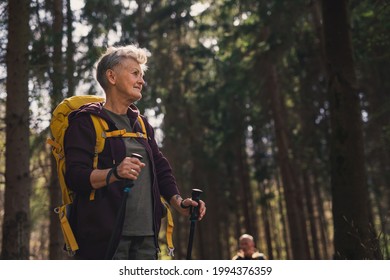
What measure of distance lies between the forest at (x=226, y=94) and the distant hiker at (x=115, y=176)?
8.38ft

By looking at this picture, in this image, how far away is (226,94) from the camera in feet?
71.1

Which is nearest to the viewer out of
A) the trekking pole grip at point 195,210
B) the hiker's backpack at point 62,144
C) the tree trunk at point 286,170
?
the hiker's backpack at point 62,144

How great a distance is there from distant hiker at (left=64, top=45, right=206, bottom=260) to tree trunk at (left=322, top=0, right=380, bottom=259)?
143 inches

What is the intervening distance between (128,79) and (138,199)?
0.81 metres

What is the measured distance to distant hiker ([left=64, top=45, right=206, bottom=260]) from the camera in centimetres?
293

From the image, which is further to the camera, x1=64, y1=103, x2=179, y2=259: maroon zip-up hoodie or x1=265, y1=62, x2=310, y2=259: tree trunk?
x1=265, y1=62, x2=310, y2=259: tree trunk

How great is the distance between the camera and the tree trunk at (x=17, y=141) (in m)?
6.83

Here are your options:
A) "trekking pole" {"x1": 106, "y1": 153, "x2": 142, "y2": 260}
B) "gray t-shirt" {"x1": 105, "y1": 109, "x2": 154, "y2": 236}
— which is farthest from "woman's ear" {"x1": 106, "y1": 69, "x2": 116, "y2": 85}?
"trekking pole" {"x1": 106, "y1": 153, "x2": 142, "y2": 260}

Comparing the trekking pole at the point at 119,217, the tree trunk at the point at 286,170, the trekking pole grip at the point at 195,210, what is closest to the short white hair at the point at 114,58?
the trekking pole at the point at 119,217

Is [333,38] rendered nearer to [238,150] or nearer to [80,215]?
[80,215]

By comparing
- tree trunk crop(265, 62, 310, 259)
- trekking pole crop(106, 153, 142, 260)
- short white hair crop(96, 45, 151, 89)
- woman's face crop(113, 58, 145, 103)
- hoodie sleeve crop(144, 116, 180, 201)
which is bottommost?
trekking pole crop(106, 153, 142, 260)

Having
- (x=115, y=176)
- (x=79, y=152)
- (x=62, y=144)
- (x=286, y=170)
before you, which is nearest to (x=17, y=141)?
(x=62, y=144)

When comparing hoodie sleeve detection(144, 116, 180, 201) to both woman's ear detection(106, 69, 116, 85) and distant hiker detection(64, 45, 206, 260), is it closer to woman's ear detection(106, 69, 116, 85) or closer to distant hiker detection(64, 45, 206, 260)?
distant hiker detection(64, 45, 206, 260)

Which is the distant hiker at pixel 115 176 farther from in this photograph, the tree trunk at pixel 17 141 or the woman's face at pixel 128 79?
the tree trunk at pixel 17 141
